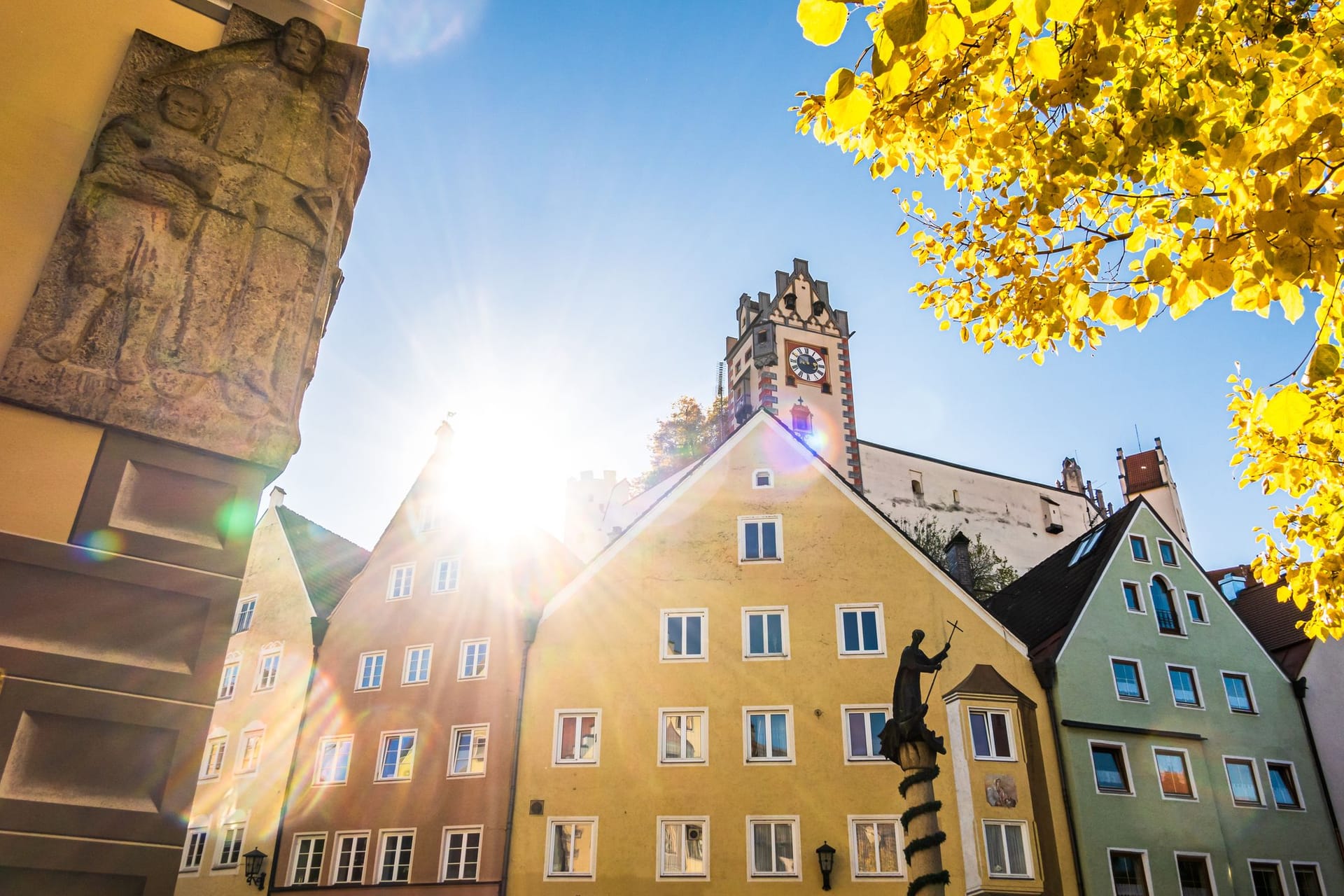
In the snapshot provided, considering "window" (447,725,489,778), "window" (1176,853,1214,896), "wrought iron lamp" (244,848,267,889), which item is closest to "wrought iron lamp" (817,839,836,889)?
"window" (447,725,489,778)

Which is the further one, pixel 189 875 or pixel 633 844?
pixel 189 875

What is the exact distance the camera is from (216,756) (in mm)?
30203

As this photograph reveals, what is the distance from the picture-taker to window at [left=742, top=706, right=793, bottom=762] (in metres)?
A: 24.0

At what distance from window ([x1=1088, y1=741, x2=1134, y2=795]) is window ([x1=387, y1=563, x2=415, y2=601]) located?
63.1 feet

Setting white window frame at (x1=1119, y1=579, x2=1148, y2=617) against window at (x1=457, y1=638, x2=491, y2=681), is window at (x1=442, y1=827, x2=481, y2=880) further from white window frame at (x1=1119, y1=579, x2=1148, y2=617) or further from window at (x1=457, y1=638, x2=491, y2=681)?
white window frame at (x1=1119, y1=579, x2=1148, y2=617)

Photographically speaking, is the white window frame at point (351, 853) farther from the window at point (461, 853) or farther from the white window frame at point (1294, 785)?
the white window frame at point (1294, 785)

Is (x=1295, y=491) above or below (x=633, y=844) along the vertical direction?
above

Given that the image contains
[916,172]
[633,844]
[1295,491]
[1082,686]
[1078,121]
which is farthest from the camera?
[1082,686]

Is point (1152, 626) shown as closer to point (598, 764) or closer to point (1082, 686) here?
point (1082, 686)

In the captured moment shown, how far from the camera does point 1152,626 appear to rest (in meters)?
28.1

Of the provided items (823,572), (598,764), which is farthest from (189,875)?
(823,572)

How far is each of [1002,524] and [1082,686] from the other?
39.6 metres

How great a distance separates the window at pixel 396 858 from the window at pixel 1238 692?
877 inches

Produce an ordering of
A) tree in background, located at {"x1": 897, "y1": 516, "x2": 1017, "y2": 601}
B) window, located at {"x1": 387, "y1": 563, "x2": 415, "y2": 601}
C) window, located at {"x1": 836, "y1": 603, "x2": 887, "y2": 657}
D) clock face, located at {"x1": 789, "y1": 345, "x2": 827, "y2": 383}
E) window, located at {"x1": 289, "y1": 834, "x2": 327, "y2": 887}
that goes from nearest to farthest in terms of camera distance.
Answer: window, located at {"x1": 836, "y1": 603, "x2": 887, "y2": 657} → window, located at {"x1": 289, "y1": 834, "x2": 327, "y2": 887} → window, located at {"x1": 387, "y1": 563, "x2": 415, "y2": 601} → tree in background, located at {"x1": 897, "y1": 516, "x2": 1017, "y2": 601} → clock face, located at {"x1": 789, "y1": 345, "x2": 827, "y2": 383}
